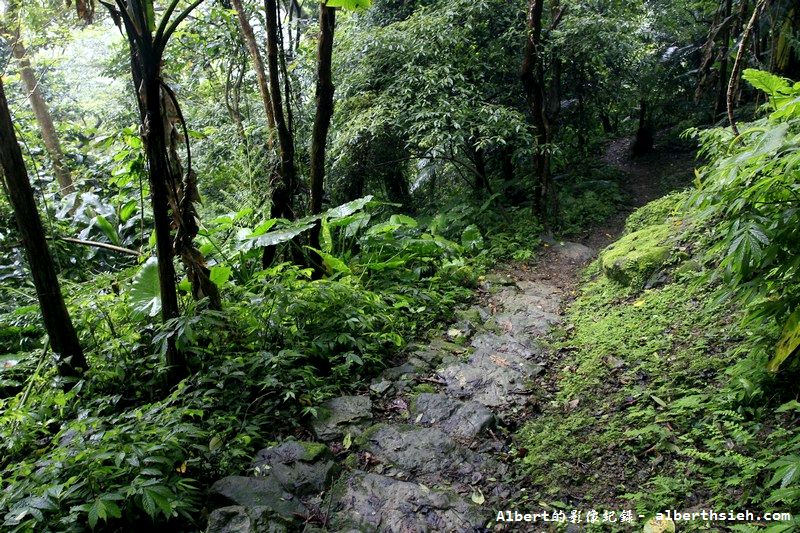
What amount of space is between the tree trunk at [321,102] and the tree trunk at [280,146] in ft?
0.77

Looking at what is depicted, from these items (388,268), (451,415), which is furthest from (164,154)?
(388,268)

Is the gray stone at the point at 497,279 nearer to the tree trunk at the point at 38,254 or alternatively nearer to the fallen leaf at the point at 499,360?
the fallen leaf at the point at 499,360

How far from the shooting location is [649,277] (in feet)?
16.6

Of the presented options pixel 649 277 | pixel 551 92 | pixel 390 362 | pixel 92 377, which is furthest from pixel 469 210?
pixel 92 377

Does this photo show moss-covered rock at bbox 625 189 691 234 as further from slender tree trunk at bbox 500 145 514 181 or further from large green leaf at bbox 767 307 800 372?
large green leaf at bbox 767 307 800 372

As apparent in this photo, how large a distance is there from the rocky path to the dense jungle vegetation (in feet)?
0.22

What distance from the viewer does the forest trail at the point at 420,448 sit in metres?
2.67

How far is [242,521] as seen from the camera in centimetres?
240

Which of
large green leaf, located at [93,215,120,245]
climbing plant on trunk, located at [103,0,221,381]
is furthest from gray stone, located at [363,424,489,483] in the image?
large green leaf, located at [93,215,120,245]

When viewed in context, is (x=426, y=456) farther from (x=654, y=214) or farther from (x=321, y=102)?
(x=654, y=214)

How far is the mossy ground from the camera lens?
2.39m

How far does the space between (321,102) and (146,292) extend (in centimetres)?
250

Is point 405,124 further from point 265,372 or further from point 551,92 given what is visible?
point 265,372

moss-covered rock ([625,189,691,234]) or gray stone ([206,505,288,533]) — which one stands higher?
moss-covered rock ([625,189,691,234])
